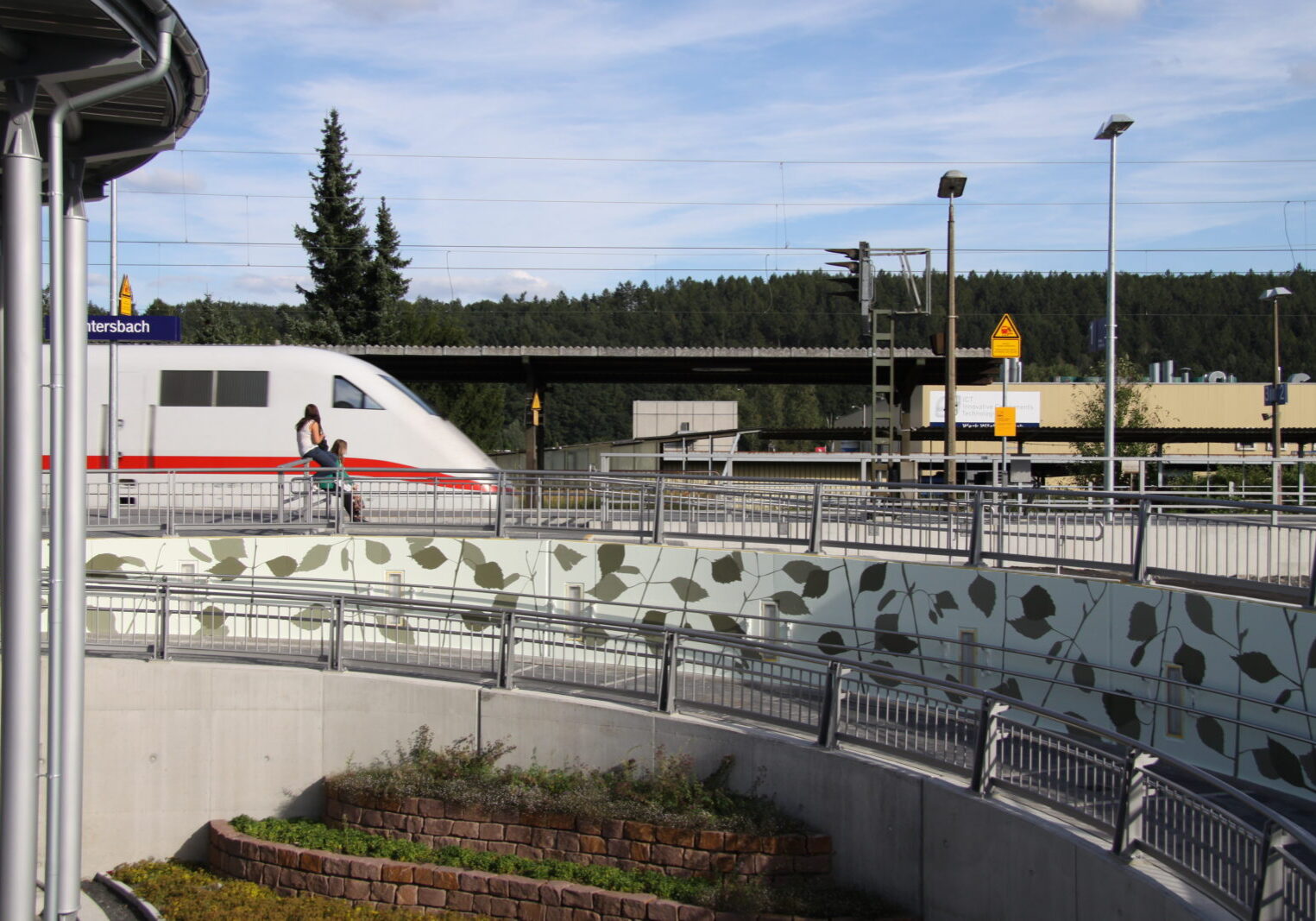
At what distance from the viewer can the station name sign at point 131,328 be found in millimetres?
17469

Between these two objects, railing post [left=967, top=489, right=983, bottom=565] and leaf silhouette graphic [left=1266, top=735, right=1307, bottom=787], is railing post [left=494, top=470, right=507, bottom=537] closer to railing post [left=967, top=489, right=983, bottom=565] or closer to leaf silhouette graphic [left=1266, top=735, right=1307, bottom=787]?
railing post [left=967, top=489, right=983, bottom=565]

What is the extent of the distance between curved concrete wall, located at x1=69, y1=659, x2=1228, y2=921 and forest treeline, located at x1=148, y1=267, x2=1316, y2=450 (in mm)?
102431

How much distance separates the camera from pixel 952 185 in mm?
23438

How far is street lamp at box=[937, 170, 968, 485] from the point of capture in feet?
76.7

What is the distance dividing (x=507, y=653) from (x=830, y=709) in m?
3.43

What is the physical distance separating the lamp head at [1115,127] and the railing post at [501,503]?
503 inches

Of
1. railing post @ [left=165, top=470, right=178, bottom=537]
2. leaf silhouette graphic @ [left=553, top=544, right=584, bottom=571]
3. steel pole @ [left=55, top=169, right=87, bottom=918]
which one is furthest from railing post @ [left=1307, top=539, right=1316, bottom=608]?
railing post @ [left=165, top=470, right=178, bottom=537]

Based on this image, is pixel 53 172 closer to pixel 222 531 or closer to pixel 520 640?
pixel 520 640

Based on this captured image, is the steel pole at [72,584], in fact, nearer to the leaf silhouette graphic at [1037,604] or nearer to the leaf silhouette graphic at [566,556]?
the leaf silhouette graphic at [1037,604]

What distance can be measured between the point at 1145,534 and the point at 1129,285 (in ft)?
448

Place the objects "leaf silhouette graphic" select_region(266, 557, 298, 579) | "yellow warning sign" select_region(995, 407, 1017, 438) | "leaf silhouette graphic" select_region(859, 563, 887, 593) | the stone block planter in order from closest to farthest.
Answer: the stone block planter
"leaf silhouette graphic" select_region(859, 563, 887, 593)
"leaf silhouette graphic" select_region(266, 557, 298, 579)
"yellow warning sign" select_region(995, 407, 1017, 438)

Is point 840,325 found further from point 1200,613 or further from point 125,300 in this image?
point 1200,613

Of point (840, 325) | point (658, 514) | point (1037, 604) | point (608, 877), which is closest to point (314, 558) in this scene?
point (658, 514)

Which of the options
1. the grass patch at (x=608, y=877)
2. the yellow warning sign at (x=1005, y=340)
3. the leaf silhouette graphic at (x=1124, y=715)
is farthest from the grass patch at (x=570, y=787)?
the yellow warning sign at (x=1005, y=340)
